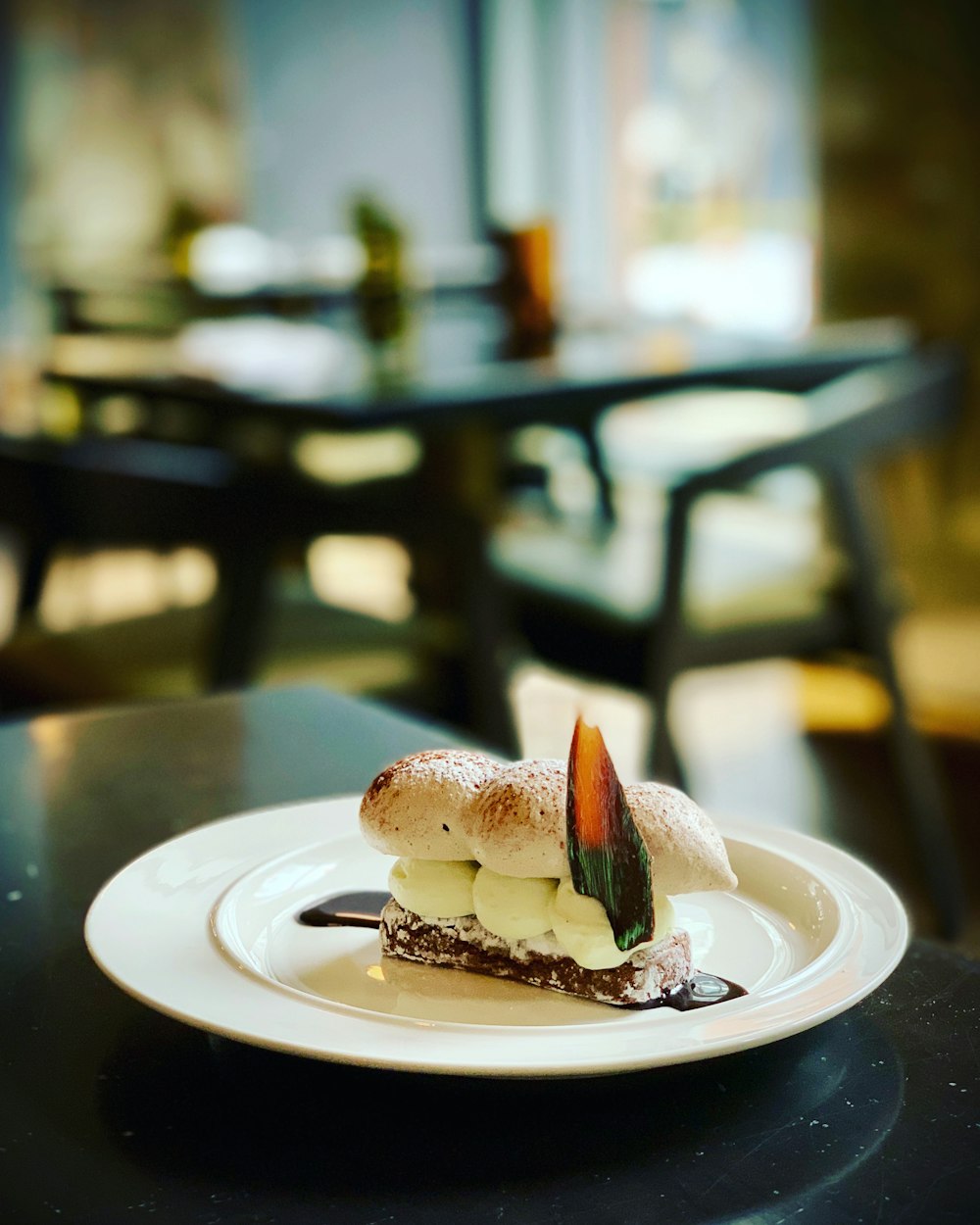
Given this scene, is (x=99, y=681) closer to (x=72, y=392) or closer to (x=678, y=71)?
(x=72, y=392)

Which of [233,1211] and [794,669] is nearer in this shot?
[233,1211]

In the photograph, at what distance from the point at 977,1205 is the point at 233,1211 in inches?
9.2

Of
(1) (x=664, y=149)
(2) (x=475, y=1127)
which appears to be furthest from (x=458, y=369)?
(1) (x=664, y=149)

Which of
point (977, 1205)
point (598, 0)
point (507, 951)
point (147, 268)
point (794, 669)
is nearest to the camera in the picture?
point (977, 1205)

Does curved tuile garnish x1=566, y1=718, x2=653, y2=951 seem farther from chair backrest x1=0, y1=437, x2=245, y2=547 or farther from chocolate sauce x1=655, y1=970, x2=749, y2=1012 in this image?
chair backrest x1=0, y1=437, x2=245, y2=547

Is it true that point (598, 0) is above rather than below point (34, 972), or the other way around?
above

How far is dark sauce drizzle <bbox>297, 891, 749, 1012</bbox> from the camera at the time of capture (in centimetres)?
56

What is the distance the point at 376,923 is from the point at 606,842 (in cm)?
14

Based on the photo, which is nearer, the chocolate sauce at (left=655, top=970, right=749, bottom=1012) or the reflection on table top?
the chocolate sauce at (left=655, top=970, right=749, bottom=1012)

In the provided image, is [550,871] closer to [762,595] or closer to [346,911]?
[346,911]

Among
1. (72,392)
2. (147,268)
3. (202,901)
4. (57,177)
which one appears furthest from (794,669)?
(57,177)

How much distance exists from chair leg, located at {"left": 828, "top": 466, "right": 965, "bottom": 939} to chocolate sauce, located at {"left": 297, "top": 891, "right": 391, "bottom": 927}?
168 cm

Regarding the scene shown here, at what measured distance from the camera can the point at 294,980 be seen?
1.94ft

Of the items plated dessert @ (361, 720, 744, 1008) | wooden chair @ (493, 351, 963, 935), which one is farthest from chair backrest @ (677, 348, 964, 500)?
plated dessert @ (361, 720, 744, 1008)
